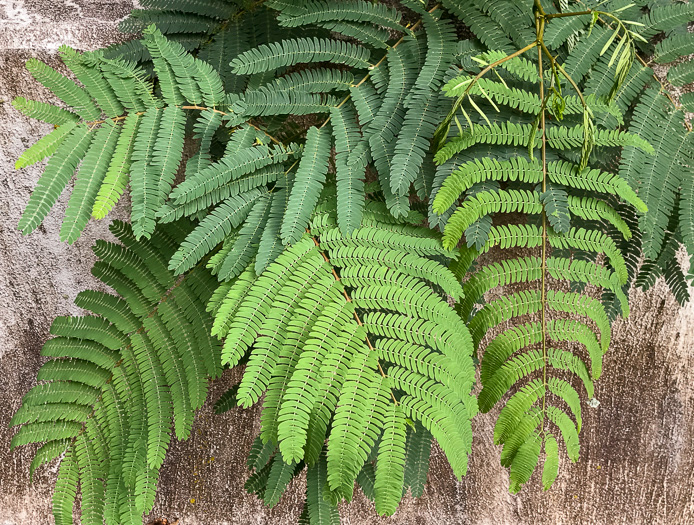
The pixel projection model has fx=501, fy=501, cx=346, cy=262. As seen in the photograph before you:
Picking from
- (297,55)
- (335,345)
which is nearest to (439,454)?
(335,345)

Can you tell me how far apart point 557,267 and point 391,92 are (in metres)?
0.75

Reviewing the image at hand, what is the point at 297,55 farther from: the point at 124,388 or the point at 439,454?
the point at 439,454

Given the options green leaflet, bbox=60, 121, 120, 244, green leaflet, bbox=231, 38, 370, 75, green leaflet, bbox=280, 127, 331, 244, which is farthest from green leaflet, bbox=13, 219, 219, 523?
green leaflet, bbox=231, 38, 370, 75

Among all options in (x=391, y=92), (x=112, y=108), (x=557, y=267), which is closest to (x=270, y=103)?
(x=391, y=92)

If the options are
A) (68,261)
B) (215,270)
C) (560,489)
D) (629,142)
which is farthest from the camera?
(560,489)

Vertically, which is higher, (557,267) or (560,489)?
(557,267)

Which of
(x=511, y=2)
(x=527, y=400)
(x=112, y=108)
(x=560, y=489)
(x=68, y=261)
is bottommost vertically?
(x=560, y=489)

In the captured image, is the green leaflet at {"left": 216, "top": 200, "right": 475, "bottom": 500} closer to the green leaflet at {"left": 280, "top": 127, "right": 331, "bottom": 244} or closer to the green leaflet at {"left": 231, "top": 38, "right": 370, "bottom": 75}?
the green leaflet at {"left": 280, "top": 127, "right": 331, "bottom": 244}

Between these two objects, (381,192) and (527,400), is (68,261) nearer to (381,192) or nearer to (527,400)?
(381,192)

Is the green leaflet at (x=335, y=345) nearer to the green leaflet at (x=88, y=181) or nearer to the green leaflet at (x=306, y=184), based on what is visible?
the green leaflet at (x=306, y=184)

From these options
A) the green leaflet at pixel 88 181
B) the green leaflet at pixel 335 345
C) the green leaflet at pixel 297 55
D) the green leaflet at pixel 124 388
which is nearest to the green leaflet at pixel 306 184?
the green leaflet at pixel 335 345

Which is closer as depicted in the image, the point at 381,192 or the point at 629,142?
the point at 629,142

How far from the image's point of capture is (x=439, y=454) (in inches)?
93.4

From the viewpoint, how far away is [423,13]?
5.39ft
